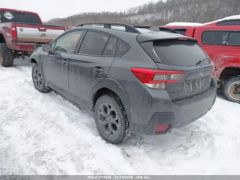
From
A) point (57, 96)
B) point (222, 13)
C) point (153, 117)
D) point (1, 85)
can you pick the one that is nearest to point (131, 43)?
point (153, 117)

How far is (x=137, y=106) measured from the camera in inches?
103

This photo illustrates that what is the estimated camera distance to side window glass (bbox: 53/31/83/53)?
12.4ft

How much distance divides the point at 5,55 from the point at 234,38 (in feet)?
23.8

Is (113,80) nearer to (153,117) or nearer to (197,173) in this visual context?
(153,117)

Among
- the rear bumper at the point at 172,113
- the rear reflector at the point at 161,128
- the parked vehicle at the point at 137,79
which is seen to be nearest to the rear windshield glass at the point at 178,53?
the parked vehicle at the point at 137,79

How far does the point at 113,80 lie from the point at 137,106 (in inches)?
20.3

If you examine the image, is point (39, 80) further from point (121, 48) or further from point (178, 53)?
point (178, 53)

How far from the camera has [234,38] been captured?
518cm

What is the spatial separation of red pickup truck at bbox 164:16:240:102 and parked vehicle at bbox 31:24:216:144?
2088mm

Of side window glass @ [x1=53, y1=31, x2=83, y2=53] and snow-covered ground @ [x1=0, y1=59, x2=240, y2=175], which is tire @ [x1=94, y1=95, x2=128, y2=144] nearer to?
snow-covered ground @ [x1=0, y1=59, x2=240, y2=175]

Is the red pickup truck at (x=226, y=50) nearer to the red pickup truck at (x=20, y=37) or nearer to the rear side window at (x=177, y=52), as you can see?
the rear side window at (x=177, y=52)

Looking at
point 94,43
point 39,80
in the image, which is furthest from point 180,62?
point 39,80

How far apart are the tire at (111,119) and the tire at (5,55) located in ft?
18.2

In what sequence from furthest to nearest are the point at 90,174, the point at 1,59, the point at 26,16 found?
the point at 26,16, the point at 1,59, the point at 90,174
